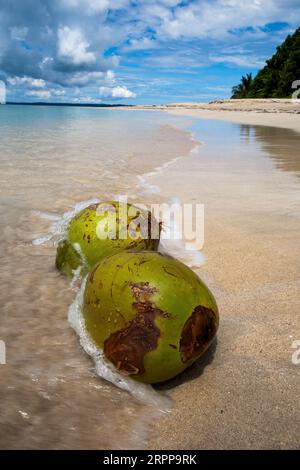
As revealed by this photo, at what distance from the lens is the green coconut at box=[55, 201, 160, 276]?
2.60m

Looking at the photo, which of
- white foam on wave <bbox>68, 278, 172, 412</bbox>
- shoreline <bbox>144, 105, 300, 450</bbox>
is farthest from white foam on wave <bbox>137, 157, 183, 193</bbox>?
white foam on wave <bbox>68, 278, 172, 412</bbox>

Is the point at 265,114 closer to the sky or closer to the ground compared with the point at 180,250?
closer to the sky

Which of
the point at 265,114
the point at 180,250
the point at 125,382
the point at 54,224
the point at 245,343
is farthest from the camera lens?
the point at 265,114

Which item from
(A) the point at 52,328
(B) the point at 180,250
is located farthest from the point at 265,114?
(A) the point at 52,328

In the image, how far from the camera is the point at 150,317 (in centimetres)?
173

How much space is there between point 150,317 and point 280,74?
57.1 meters

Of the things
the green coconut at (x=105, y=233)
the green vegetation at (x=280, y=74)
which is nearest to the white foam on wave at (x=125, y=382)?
the green coconut at (x=105, y=233)

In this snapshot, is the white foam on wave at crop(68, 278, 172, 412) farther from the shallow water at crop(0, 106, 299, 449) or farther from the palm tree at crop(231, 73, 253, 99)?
the palm tree at crop(231, 73, 253, 99)

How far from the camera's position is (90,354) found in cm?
207

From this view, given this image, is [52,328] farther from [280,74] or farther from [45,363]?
[280,74]

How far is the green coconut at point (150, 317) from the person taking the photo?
1.73 meters

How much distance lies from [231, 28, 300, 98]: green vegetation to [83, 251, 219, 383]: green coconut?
51743mm
